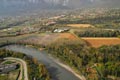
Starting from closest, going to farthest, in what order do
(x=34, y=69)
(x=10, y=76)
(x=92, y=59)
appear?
(x=10, y=76) < (x=34, y=69) < (x=92, y=59)

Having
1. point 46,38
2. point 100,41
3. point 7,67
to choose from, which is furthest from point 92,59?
point 46,38

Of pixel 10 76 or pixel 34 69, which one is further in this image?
pixel 34 69

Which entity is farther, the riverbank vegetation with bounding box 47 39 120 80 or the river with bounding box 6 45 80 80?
the river with bounding box 6 45 80 80

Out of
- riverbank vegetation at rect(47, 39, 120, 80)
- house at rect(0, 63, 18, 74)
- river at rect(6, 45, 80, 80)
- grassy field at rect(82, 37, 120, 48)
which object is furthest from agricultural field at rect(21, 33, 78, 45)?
house at rect(0, 63, 18, 74)

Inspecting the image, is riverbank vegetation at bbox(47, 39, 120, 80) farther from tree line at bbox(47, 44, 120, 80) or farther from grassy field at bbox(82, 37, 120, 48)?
grassy field at bbox(82, 37, 120, 48)

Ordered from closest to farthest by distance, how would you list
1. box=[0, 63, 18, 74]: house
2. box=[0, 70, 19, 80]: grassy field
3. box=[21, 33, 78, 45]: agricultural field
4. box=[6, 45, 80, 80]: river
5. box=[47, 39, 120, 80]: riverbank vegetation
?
box=[0, 70, 19, 80]: grassy field
box=[47, 39, 120, 80]: riverbank vegetation
box=[6, 45, 80, 80]: river
box=[0, 63, 18, 74]: house
box=[21, 33, 78, 45]: agricultural field

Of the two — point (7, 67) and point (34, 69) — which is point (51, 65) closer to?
point (34, 69)

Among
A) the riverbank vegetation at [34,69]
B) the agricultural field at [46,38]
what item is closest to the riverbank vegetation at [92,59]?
the riverbank vegetation at [34,69]

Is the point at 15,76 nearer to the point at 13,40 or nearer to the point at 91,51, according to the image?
the point at 91,51

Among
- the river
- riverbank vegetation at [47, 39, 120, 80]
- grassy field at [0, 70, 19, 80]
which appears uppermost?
riverbank vegetation at [47, 39, 120, 80]
